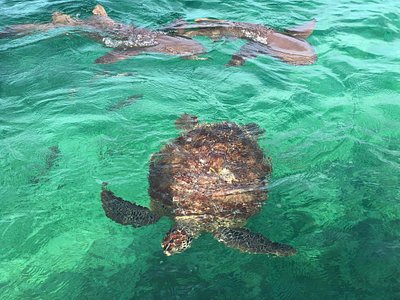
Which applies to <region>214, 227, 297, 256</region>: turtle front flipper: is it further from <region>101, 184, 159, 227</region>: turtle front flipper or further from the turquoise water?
<region>101, 184, 159, 227</region>: turtle front flipper

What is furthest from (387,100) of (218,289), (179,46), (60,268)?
(60,268)

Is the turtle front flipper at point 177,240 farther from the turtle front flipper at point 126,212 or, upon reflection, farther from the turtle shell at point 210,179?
the turtle front flipper at point 126,212

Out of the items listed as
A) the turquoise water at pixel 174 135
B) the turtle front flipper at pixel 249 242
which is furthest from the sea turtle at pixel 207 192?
the turquoise water at pixel 174 135

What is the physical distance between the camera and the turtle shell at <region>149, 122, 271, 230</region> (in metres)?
3.99

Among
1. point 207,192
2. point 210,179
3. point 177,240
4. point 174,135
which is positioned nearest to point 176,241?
point 177,240

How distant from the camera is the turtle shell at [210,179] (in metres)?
3.99

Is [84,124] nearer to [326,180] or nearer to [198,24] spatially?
[326,180]

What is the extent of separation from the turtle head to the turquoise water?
7.0 inches

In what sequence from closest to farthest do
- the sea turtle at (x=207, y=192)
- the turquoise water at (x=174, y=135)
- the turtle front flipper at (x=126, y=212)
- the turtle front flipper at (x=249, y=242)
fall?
the turtle front flipper at (x=249, y=242)
the turquoise water at (x=174, y=135)
the sea turtle at (x=207, y=192)
the turtle front flipper at (x=126, y=212)

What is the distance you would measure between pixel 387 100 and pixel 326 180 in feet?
8.20

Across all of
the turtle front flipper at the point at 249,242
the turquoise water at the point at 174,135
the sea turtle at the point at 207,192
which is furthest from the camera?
the sea turtle at the point at 207,192

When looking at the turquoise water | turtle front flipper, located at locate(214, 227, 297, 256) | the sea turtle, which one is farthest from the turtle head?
turtle front flipper, located at locate(214, 227, 297, 256)

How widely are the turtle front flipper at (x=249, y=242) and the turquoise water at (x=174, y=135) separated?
0.20 meters

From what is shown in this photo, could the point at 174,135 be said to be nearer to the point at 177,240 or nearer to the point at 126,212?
the point at 126,212
